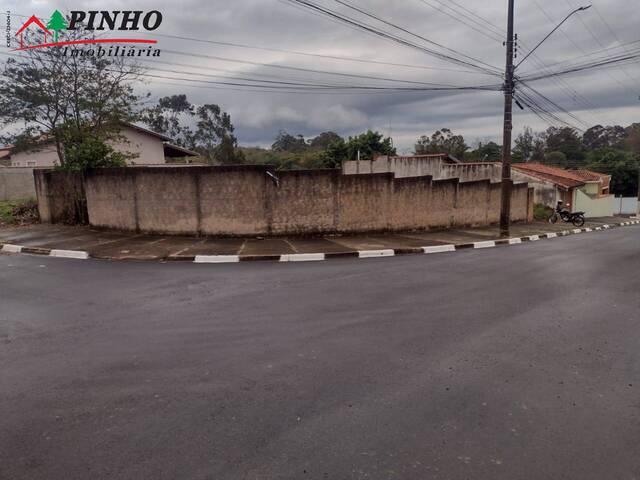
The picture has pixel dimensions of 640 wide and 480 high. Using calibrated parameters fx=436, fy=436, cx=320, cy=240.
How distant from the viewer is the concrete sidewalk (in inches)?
419

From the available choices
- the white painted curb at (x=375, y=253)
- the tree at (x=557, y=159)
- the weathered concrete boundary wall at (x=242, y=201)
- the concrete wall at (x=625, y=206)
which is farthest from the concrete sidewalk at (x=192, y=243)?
the tree at (x=557, y=159)

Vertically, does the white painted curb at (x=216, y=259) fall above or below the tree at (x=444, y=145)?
below

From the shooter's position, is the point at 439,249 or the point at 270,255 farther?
the point at 439,249

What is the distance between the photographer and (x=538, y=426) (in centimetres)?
324

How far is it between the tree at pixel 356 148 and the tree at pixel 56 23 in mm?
21015

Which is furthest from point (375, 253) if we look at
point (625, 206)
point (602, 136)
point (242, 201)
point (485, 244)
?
point (602, 136)

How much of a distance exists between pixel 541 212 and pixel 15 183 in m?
32.9

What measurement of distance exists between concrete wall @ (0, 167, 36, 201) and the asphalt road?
2030 cm

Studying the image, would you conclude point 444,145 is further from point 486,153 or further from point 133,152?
point 133,152

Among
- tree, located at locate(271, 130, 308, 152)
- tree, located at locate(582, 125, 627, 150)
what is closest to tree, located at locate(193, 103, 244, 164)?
tree, located at locate(271, 130, 308, 152)

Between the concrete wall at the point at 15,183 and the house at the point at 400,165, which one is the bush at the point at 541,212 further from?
the concrete wall at the point at 15,183

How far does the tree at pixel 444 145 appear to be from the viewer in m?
59.4

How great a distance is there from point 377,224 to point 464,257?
13.2ft

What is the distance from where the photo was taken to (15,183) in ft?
77.5
